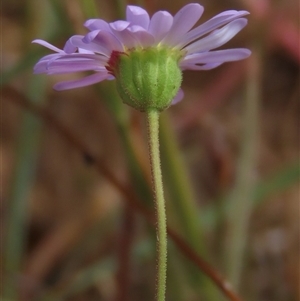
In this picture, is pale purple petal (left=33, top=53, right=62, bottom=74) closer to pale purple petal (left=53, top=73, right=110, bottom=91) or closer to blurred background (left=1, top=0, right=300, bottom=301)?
pale purple petal (left=53, top=73, right=110, bottom=91)

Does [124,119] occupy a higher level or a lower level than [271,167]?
higher

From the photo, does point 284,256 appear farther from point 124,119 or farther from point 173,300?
point 124,119

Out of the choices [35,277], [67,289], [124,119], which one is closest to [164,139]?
[124,119]

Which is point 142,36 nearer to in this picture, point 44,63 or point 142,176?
point 44,63

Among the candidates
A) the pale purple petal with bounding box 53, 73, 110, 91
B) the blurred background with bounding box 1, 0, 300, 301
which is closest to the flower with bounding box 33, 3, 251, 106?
the pale purple petal with bounding box 53, 73, 110, 91

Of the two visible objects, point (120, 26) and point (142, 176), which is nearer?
point (120, 26)

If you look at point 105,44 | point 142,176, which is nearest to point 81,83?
point 105,44

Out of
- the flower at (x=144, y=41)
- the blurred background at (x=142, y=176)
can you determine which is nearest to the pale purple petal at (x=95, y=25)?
the flower at (x=144, y=41)
